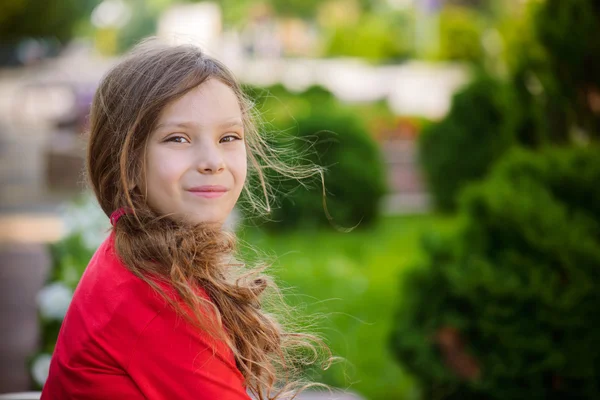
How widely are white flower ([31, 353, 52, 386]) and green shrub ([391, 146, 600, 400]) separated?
1634mm

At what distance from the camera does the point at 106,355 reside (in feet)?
4.27

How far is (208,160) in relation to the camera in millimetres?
1425

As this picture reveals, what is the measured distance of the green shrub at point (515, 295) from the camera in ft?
10.8

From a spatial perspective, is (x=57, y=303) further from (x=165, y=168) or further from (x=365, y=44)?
(x=365, y=44)

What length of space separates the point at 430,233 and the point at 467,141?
6.05 m

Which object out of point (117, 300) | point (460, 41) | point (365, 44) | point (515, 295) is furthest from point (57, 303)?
point (365, 44)

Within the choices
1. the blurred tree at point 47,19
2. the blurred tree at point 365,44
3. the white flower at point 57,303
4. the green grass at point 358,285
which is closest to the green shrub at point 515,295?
the green grass at point 358,285

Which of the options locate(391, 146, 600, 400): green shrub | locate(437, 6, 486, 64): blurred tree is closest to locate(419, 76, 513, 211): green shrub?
locate(391, 146, 600, 400): green shrub

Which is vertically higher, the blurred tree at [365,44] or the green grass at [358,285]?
the blurred tree at [365,44]

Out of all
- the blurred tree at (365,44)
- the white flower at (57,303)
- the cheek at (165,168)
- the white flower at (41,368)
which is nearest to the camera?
the cheek at (165,168)

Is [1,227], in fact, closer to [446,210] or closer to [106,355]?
[446,210]

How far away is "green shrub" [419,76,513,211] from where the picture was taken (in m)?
9.65

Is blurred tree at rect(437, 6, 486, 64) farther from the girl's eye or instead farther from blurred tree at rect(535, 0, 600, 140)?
the girl's eye

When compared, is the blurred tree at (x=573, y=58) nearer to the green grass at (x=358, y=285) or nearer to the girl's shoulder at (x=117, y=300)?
the green grass at (x=358, y=285)
